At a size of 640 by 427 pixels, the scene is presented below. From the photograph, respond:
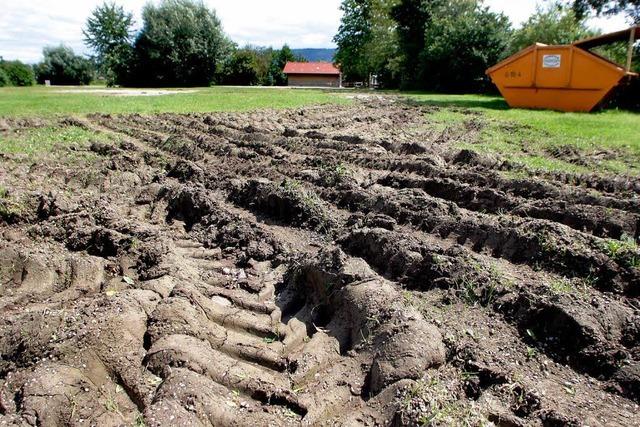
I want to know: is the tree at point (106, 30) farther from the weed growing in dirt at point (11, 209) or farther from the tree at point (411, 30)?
the weed growing in dirt at point (11, 209)

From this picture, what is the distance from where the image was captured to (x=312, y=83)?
221ft

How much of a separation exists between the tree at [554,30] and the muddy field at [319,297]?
2431 cm

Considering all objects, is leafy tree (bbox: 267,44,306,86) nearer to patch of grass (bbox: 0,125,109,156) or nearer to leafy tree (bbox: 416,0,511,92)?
leafy tree (bbox: 416,0,511,92)

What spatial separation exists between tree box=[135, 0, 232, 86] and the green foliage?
55.7ft

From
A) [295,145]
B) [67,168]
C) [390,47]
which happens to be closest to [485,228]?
[295,145]

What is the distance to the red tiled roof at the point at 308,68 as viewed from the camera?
64844 millimetres

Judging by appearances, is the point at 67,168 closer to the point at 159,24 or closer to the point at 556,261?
the point at 556,261

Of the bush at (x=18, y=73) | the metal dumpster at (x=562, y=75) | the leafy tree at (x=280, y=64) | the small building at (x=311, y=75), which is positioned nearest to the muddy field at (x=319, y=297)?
the metal dumpster at (x=562, y=75)

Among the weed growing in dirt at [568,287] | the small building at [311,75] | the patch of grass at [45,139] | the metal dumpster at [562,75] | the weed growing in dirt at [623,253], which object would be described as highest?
the small building at [311,75]

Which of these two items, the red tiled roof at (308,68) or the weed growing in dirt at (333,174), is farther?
the red tiled roof at (308,68)

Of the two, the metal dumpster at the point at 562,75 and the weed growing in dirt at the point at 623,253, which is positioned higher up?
the metal dumpster at the point at 562,75

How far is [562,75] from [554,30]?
1370 cm

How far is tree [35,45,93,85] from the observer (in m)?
57.5

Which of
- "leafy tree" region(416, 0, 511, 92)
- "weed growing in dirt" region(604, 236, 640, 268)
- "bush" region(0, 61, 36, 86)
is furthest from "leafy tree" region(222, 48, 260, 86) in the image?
"weed growing in dirt" region(604, 236, 640, 268)
